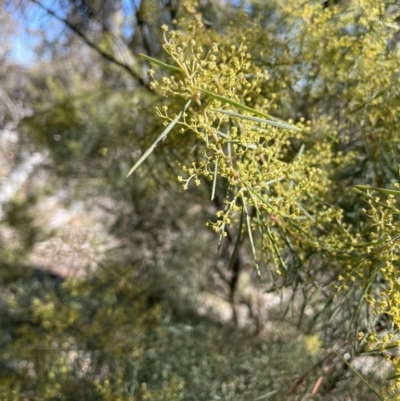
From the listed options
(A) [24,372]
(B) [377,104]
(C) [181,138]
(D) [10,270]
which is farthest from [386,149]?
(D) [10,270]

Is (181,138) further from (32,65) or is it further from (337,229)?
(32,65)

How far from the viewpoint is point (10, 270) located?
144cm

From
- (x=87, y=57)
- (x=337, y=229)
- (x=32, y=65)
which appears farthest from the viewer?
(x=32, y=65)

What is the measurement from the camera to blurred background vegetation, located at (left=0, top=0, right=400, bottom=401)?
58 centimetres

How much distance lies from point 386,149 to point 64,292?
0.94 metres

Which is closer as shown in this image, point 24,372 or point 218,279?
point 24,372

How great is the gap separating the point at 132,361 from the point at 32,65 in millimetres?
1345

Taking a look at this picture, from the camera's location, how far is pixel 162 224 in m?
1.24

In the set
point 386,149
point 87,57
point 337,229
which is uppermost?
point 87,57

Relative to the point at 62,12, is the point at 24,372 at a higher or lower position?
lower

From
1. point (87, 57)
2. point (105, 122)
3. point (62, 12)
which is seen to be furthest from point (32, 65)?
point (62, 12)

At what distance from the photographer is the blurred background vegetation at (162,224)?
0.58 metres

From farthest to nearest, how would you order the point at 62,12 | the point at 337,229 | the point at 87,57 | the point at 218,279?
1. the point at 87,57
2. the point at 218,279
3. the point at 62,12
4. the point at 337,229

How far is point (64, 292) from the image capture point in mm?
1226
